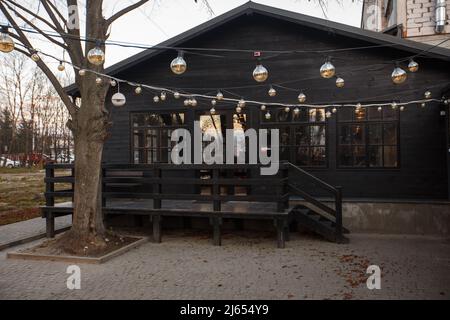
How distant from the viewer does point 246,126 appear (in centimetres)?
977

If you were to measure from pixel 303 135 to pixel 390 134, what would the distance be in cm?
205

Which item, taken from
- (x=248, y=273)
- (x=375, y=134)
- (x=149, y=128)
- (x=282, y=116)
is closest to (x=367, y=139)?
(x=375, y=134)

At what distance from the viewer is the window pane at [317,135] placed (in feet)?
30.6

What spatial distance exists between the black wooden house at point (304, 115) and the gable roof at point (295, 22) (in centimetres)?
3

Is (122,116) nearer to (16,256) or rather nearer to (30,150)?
(16,256)

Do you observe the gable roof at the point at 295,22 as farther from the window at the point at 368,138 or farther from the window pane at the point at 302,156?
the window pane at the point at 302,156

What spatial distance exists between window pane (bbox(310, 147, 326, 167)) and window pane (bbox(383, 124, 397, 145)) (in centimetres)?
148

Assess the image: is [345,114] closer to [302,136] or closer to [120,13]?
[302,136]

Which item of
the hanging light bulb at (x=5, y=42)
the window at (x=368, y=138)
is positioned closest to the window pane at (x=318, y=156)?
the window at (x=368, y=138)

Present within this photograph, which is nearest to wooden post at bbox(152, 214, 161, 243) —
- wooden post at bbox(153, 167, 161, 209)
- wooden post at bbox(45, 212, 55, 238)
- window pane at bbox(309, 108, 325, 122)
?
wooden post at bbox(153, 167, 161, 209)
